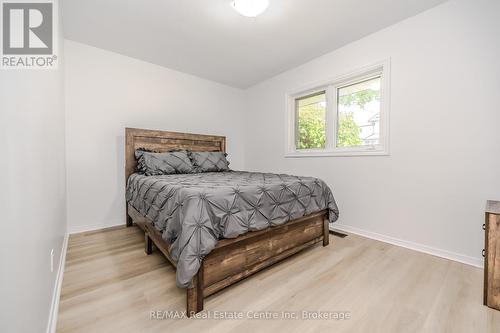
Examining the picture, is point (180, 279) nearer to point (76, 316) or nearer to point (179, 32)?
point (76, 316)

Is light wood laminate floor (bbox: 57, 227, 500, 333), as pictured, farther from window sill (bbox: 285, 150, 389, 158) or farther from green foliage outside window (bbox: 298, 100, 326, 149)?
green foliage outside window (bbox: 298, 100, 326, 149)

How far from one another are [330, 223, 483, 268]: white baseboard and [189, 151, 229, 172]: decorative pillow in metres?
1.89

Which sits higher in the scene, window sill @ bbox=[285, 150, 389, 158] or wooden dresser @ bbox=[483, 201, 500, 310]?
window sill @ bbox=[285, 150, 389, 158]

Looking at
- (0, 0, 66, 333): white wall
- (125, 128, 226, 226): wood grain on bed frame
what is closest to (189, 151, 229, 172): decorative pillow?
(125, 128, 226, 226): wood grain on bed frame

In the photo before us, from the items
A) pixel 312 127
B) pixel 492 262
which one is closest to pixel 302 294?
pixel 492 262

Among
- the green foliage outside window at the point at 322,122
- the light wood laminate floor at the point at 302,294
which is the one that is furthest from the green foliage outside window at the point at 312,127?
the light wood laminate floor at the point at 302,294

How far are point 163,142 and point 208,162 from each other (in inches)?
29.5

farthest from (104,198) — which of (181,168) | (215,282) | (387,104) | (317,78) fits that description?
(387,104)

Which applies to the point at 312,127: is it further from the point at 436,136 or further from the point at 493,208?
the point at 493,208

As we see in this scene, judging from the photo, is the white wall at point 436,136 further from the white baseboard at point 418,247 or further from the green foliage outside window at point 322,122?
the green foliage outside window at point 322,122

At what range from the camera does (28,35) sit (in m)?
1.29

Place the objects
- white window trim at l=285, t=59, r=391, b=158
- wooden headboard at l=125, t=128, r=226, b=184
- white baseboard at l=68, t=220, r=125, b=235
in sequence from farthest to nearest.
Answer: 1. wooden headboard at l=125, t=128, r=226, b=184
2. white baseboard at l=68, t=220, r=125, b=235
3. white window trim at l=285, t=59, r=391, b=158

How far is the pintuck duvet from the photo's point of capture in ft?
4.00

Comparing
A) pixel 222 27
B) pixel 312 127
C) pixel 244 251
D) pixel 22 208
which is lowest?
pixel 244 251
